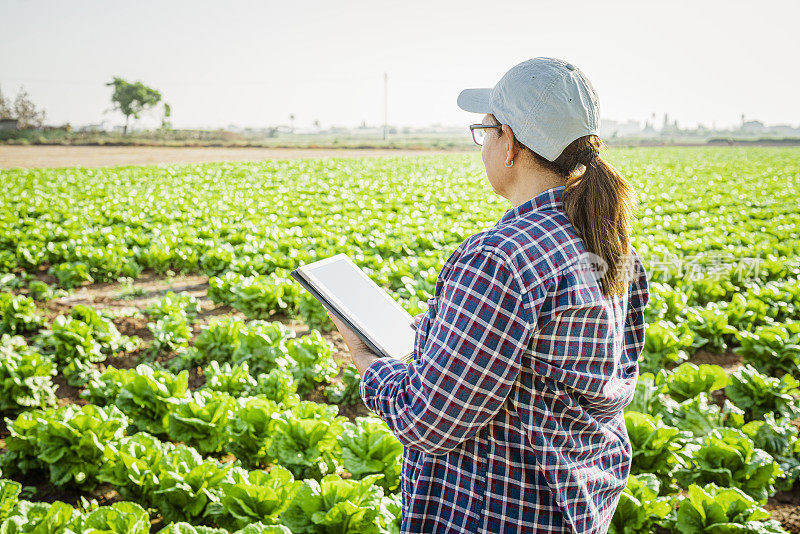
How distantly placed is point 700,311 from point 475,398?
5508mm

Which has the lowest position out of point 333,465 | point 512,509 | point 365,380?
point 333,465

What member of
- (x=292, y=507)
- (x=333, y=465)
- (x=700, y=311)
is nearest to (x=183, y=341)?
(x=333, y=465)

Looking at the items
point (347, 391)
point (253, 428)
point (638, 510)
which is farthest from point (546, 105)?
point (347, 391)

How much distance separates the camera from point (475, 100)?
1.57 meters

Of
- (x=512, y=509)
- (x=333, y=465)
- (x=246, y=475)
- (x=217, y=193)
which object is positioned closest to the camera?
(x=512, y=509)

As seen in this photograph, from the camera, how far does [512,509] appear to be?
4.48ft

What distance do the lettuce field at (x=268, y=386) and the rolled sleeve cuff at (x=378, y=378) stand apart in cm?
136

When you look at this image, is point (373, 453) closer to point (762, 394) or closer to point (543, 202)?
point (543, 202)

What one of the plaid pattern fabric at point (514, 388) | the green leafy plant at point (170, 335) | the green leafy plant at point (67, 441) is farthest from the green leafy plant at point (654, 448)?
the green leafy plant at point (170, 335)

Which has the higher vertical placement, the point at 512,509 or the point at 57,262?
the point at 512,509

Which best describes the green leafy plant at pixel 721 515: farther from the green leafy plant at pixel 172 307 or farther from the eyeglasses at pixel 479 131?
the green leafy plant at pixel 172 307

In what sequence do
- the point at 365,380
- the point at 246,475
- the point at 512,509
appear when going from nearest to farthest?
the point at 512,509 < the point at 365,380 < the point at 246,475

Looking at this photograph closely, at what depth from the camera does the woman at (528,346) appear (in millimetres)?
1217

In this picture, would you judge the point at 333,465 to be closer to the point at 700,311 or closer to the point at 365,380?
the point at 365,380
